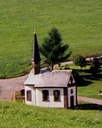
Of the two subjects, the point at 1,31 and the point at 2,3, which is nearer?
the point at 1,31

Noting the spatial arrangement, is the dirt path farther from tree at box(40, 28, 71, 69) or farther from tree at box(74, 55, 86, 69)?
tree at box(74, 55, 86, 69)

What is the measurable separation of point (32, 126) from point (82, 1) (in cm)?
8287

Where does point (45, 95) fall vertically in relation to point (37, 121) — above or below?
below

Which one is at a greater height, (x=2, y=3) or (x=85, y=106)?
(x=2, y=3)

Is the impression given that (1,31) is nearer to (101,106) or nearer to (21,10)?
(21,10)

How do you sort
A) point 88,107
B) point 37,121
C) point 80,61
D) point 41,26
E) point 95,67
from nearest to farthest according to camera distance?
1. point 37,121
2. point 88,107
3. point 95,67
4. point 80,61
5. point 41,26

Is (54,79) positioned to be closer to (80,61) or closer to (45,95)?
(45,95)

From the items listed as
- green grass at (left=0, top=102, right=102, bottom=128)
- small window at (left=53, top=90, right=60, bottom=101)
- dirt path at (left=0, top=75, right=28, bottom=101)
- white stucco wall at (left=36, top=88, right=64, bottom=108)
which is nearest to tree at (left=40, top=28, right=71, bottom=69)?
dirt path at (left=0, top=75, right=28, bottom=101)

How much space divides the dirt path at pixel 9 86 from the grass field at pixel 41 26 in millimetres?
2367

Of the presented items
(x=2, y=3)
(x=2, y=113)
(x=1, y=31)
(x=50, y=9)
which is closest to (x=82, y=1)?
(x=50, y=9)

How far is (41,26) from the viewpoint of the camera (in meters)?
87.1

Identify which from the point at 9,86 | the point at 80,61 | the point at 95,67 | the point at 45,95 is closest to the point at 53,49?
the point at 80,61

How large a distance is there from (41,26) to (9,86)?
32064 millimetres

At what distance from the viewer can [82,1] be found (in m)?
99.4
